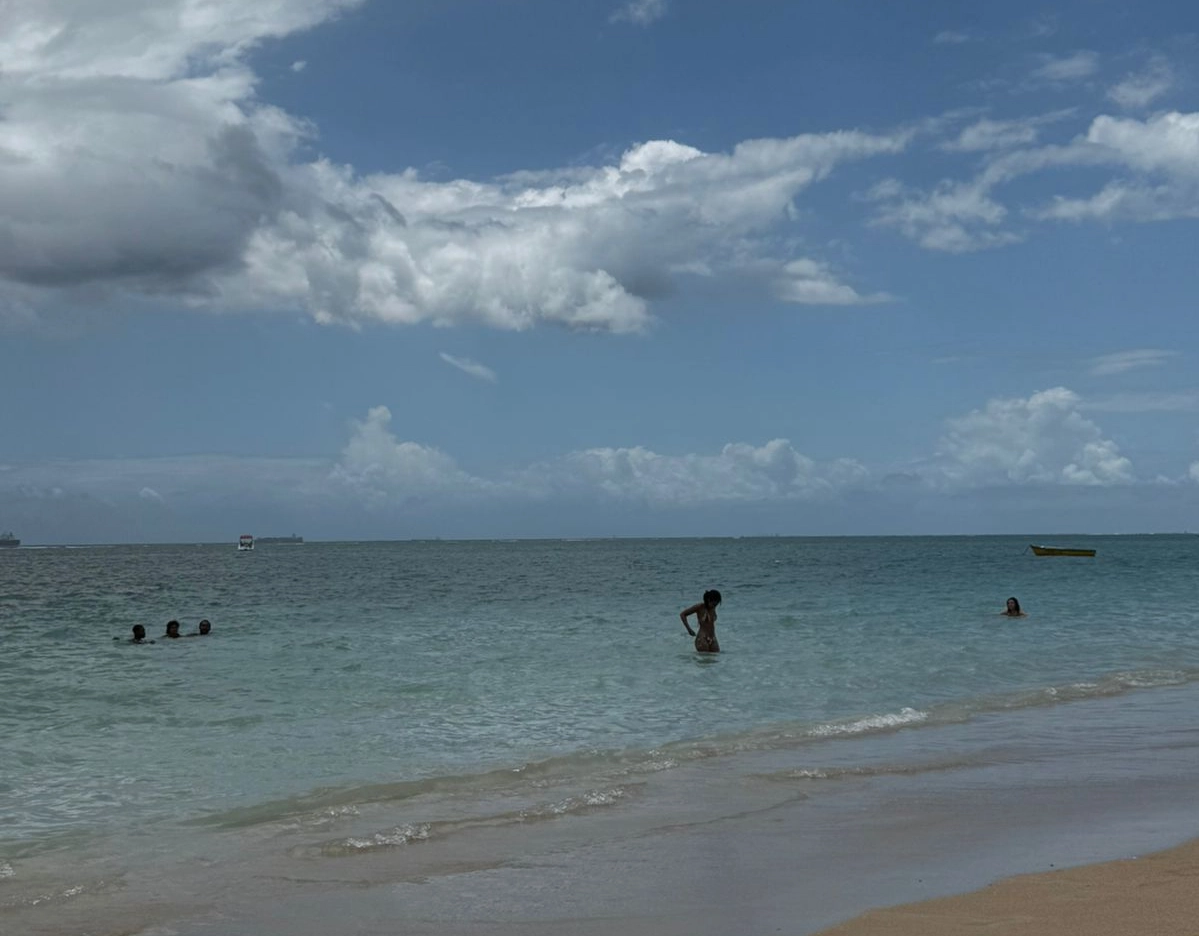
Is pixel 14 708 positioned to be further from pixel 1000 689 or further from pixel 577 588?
pixel 577 588

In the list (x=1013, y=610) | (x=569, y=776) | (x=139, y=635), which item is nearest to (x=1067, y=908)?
(x=569, y=776)

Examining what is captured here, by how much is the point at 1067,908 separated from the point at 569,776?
606 centimetres

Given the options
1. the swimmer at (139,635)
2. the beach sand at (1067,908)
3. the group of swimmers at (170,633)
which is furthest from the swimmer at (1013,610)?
the beach sand at (1067,908)

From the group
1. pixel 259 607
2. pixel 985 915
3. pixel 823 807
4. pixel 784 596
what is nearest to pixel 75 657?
Answer: pixel 259 607

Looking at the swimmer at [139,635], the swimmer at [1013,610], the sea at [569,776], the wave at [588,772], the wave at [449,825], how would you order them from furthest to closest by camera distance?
1. the swimmer at [1013,610]
2. the swimmer at [139,635]
3. the wave at [588,772]
4. the wave at [449,825]
5. the sea at [569,776]

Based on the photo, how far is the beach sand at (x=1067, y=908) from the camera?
5.91 meters

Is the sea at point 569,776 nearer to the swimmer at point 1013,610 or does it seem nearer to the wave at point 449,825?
the wave at point 449,825

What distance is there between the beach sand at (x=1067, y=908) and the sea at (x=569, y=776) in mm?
350

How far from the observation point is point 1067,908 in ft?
Answer: 20.6

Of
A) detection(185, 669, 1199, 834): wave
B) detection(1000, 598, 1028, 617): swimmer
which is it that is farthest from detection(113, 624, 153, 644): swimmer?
detection(1000, 598, 1028, 617): swimmer

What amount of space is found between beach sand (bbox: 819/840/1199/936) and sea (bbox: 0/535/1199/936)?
0.35m

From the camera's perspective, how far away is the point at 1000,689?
1805 centimetres

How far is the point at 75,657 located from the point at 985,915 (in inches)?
910

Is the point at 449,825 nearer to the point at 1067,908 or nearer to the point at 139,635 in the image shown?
the point at 1067,908
